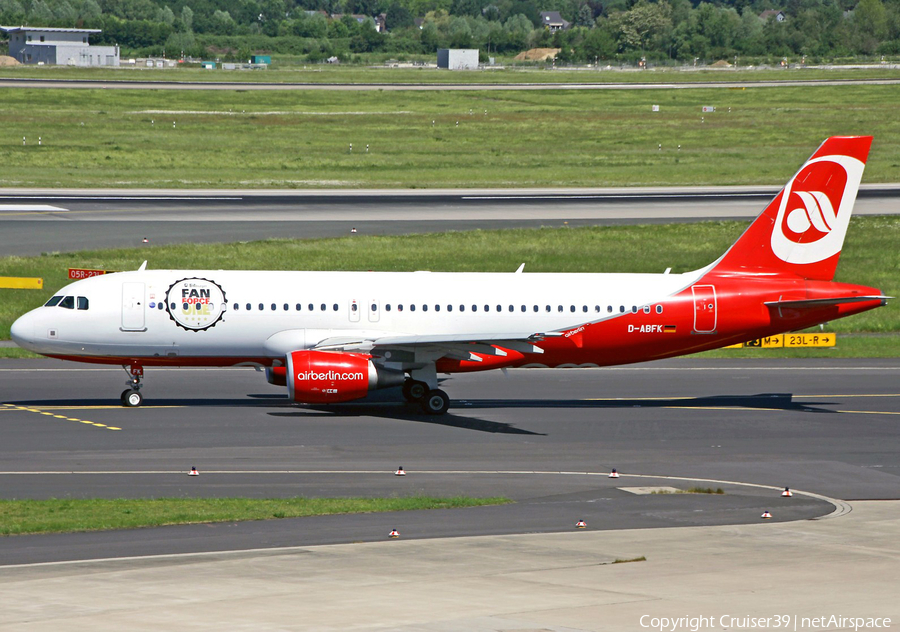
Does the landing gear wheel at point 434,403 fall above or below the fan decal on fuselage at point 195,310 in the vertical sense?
below

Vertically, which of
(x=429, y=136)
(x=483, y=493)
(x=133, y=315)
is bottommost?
(x=483, y=493)

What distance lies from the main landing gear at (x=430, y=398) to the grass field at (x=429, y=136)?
55.5 meters

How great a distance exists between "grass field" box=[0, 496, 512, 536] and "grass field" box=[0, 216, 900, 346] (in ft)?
97.3

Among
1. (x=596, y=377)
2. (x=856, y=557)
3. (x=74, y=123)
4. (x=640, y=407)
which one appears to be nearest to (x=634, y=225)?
(x=596, y=377)

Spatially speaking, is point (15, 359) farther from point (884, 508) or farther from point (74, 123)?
point (74, 123)

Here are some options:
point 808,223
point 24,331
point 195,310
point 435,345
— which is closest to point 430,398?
point 435,345

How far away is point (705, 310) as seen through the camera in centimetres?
3934

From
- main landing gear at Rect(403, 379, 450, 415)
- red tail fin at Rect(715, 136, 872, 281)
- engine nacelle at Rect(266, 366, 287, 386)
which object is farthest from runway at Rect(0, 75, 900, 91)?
red tail fin at Rect(715, 136, 872, 281)

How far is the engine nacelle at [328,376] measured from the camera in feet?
117

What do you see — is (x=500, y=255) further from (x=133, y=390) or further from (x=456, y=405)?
(x=133, y=390)

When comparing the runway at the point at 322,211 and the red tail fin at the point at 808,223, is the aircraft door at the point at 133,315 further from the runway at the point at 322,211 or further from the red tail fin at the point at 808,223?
the runway at the point at 322,211

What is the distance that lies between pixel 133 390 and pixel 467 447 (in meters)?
11.8

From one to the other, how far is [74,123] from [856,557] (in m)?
115

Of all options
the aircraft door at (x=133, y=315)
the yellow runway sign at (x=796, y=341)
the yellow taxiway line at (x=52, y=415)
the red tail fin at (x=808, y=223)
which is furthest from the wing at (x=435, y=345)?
the yellow runway sign at (x=796, y=341)
